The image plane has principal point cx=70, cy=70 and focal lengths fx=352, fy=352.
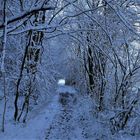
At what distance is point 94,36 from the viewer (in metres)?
14.9

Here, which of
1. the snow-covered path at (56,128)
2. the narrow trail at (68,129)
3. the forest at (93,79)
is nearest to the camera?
the forest at (93,79)

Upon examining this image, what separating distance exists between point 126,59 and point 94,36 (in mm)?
2086

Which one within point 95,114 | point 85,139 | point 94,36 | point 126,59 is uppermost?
point 94,36

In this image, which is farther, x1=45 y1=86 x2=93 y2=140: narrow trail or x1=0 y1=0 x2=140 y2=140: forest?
x1=45 y1=86 x2=93 y2=140: narrow trail

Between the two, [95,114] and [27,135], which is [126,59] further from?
[27,135]

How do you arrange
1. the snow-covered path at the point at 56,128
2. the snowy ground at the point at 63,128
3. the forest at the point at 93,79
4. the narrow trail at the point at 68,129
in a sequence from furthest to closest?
the narrow trail at the point at 68,129 < the snow-covered path at the point at 56,128 < the snowy ground at the point at 63,128 < the forest at the point at 93,79

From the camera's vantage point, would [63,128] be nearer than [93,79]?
Yes

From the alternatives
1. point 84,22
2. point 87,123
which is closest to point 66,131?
point 87,123

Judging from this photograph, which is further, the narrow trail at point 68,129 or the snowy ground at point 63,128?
the narrow trail at point 68,129

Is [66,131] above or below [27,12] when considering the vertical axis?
below

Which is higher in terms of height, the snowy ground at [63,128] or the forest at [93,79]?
the forest at [93,79]

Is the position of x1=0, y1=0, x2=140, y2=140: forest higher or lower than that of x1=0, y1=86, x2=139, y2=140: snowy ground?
higher

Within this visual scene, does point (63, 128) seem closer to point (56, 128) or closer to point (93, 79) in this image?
point (56, 128)

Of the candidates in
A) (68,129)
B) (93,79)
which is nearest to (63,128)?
(68,129)
